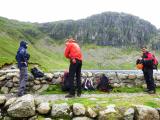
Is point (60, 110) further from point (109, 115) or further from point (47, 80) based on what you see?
point (47, 80)

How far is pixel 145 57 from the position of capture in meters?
18.7

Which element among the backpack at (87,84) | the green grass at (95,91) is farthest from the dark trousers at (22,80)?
the backpack at (87,84)

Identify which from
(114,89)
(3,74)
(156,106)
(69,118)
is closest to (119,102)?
(156,106)

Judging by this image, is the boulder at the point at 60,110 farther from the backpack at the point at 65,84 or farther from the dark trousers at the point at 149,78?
the dark trousers at the point at 149,78

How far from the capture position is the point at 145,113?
12.6 m

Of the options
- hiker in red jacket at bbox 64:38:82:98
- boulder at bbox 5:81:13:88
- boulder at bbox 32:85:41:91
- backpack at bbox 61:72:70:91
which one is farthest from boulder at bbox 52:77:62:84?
hiker in red jacket at bbox 64:38:82:98

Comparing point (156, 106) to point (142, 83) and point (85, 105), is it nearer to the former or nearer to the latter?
point (85, 105)

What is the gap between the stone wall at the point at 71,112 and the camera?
12.4 metres

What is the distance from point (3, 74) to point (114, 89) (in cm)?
640

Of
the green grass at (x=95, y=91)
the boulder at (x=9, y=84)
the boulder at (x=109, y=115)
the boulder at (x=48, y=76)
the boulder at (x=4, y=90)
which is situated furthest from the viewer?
the boulder at (x=48, y=76)

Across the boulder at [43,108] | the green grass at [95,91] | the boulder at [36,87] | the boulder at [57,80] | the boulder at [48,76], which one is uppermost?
the boulder at [48,76]

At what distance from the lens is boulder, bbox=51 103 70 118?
1247cm

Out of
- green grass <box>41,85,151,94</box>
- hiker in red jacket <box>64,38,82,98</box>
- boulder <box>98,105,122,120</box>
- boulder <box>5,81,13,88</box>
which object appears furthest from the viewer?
green grass <box>41,85,151,94</box>

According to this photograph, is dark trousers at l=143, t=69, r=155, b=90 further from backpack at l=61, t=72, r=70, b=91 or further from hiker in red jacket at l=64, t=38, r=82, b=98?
hiker in red jacket at l=64, t=38, r=82, b=98
